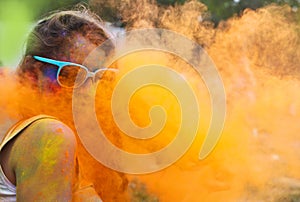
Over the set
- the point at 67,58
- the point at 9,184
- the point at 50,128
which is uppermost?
the point at 67,58

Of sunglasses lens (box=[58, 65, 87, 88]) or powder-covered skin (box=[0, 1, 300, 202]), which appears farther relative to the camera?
powder-covered skin (box=[0, 1, 300, 202])

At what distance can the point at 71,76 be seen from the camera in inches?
48.4

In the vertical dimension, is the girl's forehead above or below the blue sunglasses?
above

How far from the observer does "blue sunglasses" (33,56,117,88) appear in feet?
3.89

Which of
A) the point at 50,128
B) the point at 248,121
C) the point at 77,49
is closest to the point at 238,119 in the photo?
the point at 248,121

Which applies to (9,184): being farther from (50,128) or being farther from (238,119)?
(238,119)

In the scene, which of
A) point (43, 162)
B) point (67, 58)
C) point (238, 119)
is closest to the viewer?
point (43, 162)

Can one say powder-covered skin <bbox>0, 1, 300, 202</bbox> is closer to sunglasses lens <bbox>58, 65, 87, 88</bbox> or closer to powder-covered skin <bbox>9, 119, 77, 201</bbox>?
sunglasses lens <bbox>58, 65, 87, 88</bbox>

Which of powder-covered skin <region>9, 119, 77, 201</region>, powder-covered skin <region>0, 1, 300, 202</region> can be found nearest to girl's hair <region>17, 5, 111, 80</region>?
powder-covered skin <region>0, 1, 300, 202</region>

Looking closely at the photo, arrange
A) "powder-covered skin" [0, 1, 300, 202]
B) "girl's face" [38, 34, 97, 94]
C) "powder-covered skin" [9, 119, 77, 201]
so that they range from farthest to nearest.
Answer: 1. "powder-covered skin" [0, 1, 300, 202]
2. "girl's face" [38, 34, 97, 94]
3. "powder-covered skin" [9, 119, 77, 201]

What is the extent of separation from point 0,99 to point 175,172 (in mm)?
664

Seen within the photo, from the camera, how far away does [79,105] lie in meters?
1.35

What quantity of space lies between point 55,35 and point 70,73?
4.1 inches

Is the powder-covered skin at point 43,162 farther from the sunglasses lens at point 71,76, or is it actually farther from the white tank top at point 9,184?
the sunglasses lens at point 71,76
